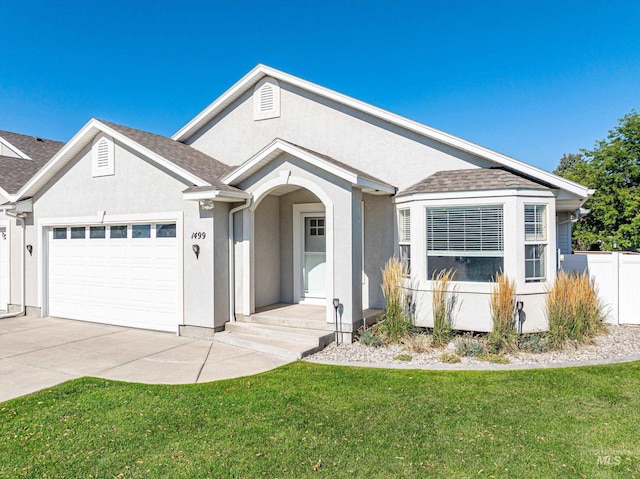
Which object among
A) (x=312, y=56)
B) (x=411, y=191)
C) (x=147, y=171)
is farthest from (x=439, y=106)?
(x=147, y=171)

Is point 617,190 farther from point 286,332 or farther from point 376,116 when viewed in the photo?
point 286,332

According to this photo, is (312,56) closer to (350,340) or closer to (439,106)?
(439,106)

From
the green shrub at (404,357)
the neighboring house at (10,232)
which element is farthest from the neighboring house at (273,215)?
the green shrub at (404,357)

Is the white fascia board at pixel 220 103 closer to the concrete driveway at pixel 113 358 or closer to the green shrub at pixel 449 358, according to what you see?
the concrete driveway at pixel 113 358

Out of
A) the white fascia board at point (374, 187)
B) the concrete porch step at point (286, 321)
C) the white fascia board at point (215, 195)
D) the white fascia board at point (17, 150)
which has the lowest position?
the concrete porch step at point (286, 321)

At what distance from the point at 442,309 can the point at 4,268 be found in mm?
13738

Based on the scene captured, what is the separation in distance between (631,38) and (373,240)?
41.7 feet

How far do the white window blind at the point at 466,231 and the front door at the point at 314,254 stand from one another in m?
3.44

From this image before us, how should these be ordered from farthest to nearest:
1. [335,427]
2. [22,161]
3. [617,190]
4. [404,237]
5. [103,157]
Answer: [617,190] < [22,161] < [103,157] < [404,237] < [335,427]

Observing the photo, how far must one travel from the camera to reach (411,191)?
954 centimetres

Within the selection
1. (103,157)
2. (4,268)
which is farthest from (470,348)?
(4,268)

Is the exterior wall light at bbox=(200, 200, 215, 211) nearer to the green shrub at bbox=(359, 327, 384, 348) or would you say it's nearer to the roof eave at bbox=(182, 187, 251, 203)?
the roof eave at bbox=(182, 187, 251, 203)

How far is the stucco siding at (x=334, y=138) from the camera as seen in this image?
10500 millimetres

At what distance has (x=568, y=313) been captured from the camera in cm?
848
